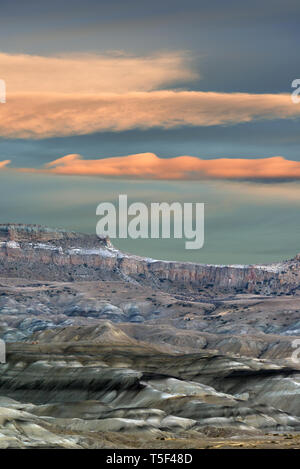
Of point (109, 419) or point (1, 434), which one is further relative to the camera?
point (109, 419)

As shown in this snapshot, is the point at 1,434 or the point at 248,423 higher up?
the point at 1,434
